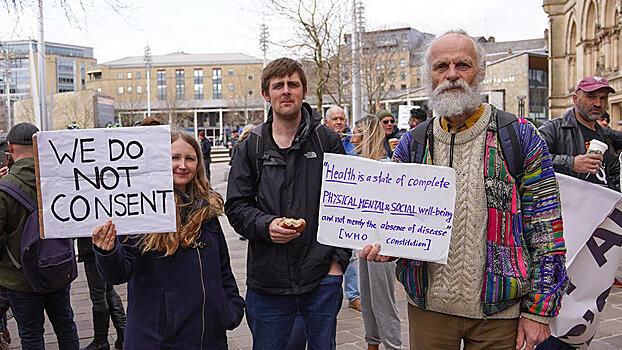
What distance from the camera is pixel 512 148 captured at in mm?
2502

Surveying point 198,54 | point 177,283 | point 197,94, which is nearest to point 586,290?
point 177,283

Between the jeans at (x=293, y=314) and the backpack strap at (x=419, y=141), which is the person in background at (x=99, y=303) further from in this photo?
the backpack strap at (x=419, y=141)

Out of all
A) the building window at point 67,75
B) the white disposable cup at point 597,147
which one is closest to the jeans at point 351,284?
the white disposable cup at point 597,147

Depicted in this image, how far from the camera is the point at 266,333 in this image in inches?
127

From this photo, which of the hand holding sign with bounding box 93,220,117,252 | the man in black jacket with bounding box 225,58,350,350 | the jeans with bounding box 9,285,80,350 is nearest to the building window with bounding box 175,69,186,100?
the jeans with bounding box 9,285,80,350

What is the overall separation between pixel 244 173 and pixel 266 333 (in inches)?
35.2

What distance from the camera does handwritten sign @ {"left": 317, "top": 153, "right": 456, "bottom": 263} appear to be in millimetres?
2559

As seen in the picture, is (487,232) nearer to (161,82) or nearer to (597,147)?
(597,147)

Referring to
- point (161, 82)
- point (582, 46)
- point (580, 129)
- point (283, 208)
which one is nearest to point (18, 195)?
point (283, 208)

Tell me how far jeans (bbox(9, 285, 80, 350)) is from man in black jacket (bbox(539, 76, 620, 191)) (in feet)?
13.8

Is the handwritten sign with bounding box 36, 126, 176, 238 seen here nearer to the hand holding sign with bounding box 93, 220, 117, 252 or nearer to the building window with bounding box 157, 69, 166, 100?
the hand holding sign with bounding box 93, 220, 117, 252

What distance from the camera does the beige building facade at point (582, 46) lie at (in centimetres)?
2738

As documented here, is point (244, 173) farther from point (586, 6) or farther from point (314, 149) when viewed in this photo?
point (586, 6)

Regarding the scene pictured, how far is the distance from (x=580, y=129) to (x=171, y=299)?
4118 mm
